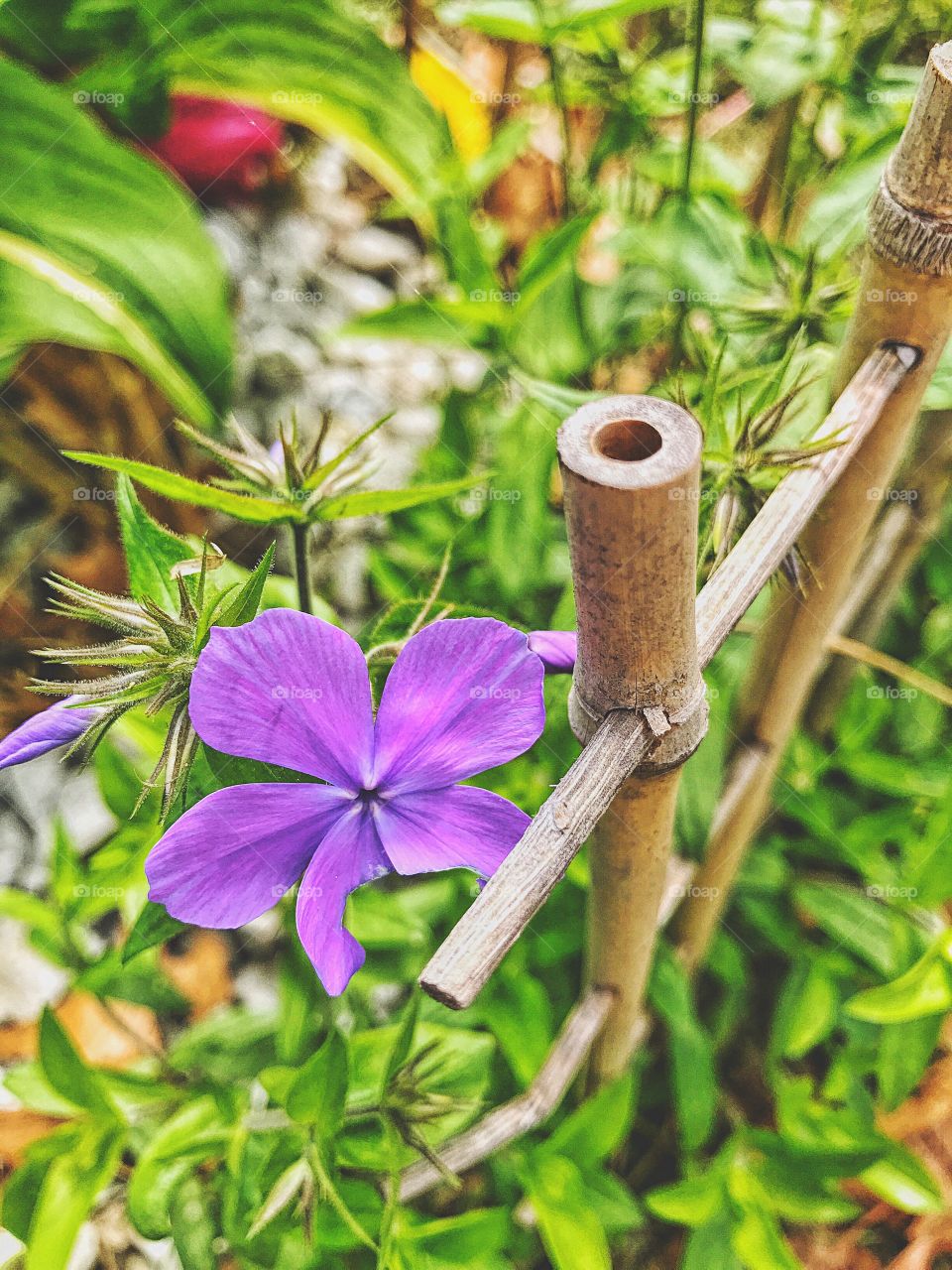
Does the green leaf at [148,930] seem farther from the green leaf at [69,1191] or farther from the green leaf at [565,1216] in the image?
the green leaf at [565,1216]

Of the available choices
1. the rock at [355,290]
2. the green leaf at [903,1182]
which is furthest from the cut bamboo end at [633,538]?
the rock at [355,290]

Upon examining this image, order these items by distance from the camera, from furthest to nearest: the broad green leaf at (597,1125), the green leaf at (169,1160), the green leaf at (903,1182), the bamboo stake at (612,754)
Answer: the green leaf at (903,1182) < the broad green leaf at (597,1125) < the green leaf at (169,1160) < the bamboo stake at (612,754)

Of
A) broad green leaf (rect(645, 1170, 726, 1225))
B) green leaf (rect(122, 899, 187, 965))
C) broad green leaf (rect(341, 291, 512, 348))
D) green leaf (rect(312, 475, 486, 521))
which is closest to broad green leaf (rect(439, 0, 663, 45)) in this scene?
broad green leaf (rect(341, 291, 512, 348))

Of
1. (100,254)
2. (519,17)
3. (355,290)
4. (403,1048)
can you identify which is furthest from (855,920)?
(355,290)

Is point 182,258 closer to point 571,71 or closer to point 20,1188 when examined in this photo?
point 571,71

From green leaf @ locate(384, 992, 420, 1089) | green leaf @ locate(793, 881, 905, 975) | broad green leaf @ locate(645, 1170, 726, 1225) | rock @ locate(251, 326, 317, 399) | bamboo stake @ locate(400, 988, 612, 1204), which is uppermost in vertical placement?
green leaf @ locate(384, 992, 420, 1089)

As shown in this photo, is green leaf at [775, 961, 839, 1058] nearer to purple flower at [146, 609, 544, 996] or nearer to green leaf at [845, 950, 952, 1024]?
green leaf at [845, 950, 952, 1024]
